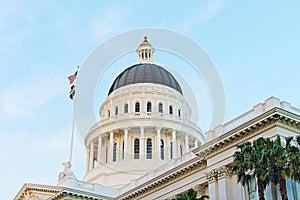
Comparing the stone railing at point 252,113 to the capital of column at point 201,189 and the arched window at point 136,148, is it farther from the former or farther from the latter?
the arched window at point 136,148

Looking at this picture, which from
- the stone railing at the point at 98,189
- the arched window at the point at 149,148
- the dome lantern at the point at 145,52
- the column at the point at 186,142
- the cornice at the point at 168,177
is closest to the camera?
the cornice at the point at 168,177

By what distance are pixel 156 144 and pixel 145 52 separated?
59.2ft

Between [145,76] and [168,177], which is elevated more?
[145,76]

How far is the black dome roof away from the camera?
209 feet

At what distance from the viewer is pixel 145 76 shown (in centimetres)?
6375

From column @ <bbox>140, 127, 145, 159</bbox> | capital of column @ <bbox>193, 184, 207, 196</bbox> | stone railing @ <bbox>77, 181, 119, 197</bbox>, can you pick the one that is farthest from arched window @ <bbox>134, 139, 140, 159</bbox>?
capital of column @ <bbox>193, 184, 207, 196</bbox>

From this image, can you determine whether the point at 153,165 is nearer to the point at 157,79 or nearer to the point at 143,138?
the point at 143,138

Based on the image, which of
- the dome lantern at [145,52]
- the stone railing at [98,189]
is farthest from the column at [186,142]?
the dome lantern at [145,52]

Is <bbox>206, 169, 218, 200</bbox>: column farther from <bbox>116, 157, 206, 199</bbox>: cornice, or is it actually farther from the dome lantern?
the dome lantern

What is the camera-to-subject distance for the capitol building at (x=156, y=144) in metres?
30.1

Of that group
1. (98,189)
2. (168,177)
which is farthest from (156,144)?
(168,177)

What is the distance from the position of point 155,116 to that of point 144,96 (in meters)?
3.99

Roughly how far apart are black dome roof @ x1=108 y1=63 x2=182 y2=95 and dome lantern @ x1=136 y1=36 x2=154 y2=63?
281cm

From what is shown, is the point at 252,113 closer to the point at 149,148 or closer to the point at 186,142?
the point at 186,142
